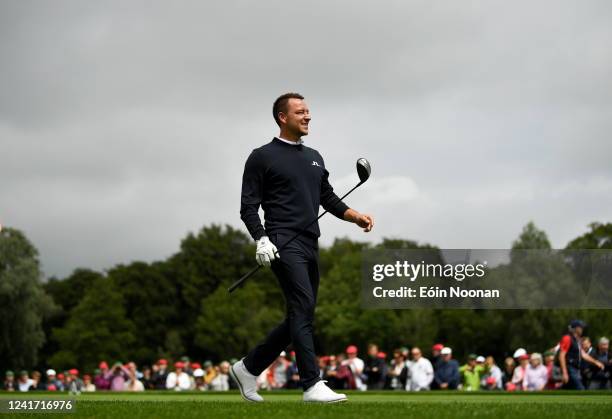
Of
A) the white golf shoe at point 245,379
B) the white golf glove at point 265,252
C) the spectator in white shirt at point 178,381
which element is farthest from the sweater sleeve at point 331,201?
the spectator in white shirt at point 178,381

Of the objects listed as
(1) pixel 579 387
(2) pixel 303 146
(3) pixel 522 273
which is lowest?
(1) pixel 579 387

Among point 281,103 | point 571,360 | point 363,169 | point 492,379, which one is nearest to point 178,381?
point 492,379

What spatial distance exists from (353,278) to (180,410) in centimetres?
9422

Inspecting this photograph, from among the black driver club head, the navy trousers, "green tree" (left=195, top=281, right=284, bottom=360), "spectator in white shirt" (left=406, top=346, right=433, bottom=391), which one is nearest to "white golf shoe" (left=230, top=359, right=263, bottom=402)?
the navy trousers

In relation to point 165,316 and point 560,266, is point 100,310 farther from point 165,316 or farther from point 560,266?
point 560,266

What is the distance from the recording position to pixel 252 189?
9.40m

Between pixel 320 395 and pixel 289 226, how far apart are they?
1.60 meters

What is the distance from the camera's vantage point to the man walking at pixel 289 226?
360 inches

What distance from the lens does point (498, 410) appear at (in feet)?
25.2

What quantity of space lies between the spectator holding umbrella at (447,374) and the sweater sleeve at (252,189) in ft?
59.0

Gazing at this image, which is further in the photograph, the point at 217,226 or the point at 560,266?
the point at 217,226

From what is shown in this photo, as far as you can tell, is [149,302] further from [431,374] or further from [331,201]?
[331,201]

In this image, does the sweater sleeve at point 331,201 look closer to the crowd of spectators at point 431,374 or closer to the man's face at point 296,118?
the man's face at point 296,118

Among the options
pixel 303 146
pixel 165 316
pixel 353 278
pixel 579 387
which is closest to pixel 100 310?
pixel 165 316
